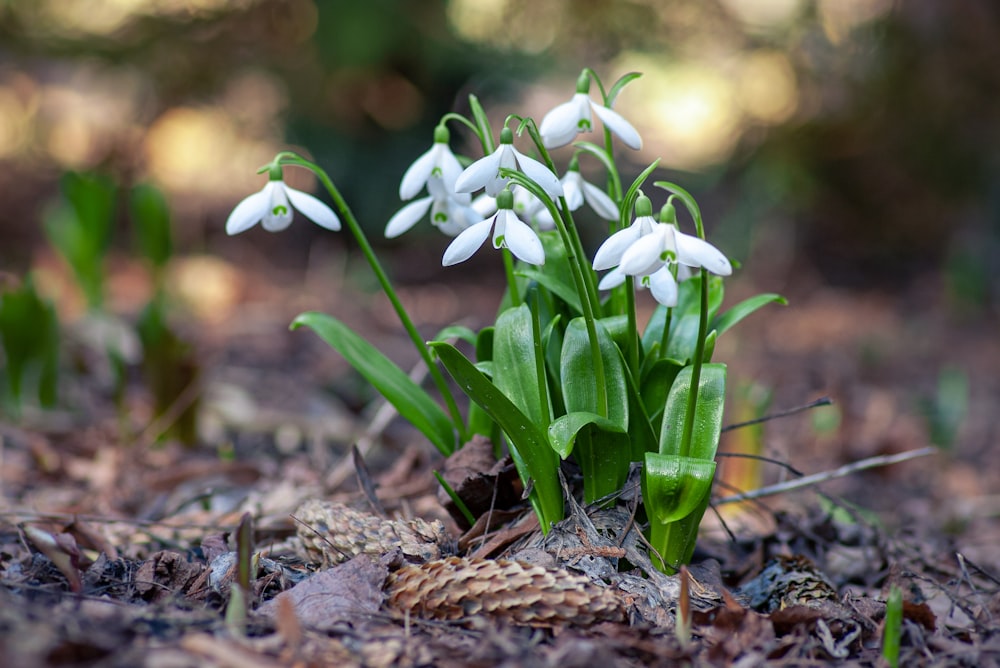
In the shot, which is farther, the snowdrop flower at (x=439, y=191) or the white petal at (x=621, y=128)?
the snowdrop flower at (x=439, y=191)

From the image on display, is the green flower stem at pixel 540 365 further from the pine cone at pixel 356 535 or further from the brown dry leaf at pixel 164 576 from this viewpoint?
the brown dry leaf at pixel 164 576

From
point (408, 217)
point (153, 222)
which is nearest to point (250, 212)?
point (408, 217)

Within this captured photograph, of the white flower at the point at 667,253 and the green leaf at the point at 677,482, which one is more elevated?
the white flower at the point at 667,253

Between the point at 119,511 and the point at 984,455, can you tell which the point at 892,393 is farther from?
the point at 119,511

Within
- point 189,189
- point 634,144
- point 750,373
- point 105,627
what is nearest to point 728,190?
point 750,373

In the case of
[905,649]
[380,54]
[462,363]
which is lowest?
[905,649]

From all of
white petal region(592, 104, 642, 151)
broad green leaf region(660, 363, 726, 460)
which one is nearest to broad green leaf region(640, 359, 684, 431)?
broad green leaf region(660, 363, 726, 460)

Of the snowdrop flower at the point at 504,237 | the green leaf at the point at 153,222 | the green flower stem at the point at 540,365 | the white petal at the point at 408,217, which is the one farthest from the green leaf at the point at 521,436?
the green leaf at the point at 153,222
